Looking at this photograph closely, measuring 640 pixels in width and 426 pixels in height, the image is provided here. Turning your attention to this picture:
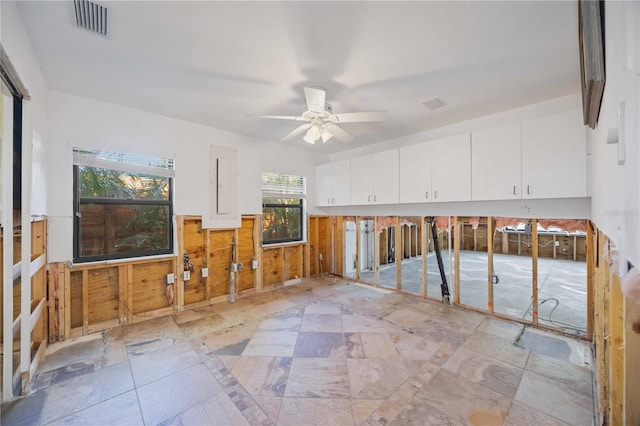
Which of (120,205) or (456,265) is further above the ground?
(120,205)

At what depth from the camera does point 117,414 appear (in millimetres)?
1741

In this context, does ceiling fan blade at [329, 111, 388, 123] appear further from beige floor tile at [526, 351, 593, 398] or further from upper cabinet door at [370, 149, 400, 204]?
beige floor tile at [526, 351, 593, 398]

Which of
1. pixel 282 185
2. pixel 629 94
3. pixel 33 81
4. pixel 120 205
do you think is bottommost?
pixel 120 205

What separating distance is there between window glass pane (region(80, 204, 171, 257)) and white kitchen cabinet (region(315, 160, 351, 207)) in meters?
2.68

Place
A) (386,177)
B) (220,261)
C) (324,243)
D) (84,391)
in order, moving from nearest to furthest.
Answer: (84,391) → (220,261) → (386,177) → (324,243)

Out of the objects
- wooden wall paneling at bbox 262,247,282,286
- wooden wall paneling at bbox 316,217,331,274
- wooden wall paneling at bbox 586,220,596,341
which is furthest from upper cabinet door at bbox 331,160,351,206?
wooden wall paneling at bbox 586,220,596,341

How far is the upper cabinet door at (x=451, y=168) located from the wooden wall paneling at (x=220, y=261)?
312 centimetres

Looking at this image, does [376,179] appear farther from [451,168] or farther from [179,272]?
[179,272]

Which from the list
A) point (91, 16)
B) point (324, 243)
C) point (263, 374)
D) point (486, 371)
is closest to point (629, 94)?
point (486, 371)

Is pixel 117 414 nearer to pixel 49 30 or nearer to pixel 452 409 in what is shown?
pixel 452 409

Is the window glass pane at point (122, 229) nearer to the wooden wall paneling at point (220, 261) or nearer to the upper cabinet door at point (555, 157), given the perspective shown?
the wooden wall paneling at point (220, 261)

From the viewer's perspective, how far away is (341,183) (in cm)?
476

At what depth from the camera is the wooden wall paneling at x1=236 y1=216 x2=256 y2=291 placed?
4.18 meters

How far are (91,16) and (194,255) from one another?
277cm
